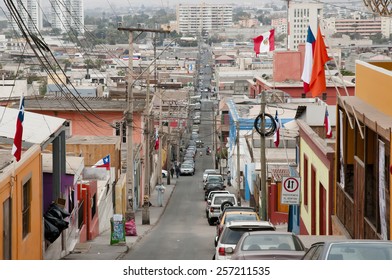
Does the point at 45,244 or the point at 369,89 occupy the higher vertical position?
the point at 369,89

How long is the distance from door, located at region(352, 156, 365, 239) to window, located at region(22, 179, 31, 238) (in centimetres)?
686

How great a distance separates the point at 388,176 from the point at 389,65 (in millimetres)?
6866

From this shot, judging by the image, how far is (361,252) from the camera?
12.9 metres

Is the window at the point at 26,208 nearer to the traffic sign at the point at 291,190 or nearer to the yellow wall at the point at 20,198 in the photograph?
the yellow wall at the point at 20,198

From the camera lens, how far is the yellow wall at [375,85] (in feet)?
67.7

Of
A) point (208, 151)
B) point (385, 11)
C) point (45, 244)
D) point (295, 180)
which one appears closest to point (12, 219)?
point (45, 244)

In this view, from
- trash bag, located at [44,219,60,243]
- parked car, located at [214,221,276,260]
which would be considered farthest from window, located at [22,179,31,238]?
parked car, located at [214,221,276,260]

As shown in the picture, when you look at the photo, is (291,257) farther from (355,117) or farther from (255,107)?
(255,107)

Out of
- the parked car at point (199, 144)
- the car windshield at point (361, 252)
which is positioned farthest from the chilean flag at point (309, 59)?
the parked car at point (199, 144)

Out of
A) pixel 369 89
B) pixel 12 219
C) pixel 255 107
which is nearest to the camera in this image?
pixel 12 219

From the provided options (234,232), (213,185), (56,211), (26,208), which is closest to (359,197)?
(234,232)

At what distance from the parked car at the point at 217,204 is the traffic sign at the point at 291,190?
1264 cm

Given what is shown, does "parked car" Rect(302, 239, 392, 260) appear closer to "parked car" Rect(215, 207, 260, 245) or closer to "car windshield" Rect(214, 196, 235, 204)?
"parked car" Rect(215, 207, 260, 245)

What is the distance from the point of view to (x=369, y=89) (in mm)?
23234
